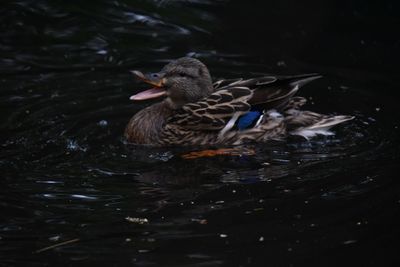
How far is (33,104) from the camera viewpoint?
29.6 feet

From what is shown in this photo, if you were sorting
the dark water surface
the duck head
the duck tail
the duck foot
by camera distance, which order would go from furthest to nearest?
the duck head → the duck tail → the duck foot → the dark water surface

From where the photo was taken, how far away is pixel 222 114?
27.5 ft

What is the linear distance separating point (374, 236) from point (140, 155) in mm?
2799

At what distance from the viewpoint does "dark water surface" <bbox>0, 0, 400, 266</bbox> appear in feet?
19.7

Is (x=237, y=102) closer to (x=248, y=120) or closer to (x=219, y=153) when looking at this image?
(x=248, y=120)

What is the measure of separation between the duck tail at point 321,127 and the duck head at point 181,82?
1066 mm

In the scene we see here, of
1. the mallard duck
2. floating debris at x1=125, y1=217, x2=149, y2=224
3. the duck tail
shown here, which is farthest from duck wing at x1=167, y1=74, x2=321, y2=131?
floating debris at x1=125, y1=217, x2=149, y2=224

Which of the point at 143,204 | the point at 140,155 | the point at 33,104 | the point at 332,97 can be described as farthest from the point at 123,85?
the point at 143,204

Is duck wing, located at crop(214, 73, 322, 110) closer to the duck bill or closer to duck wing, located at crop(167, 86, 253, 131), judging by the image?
duck wing, located at crop(167, 86, 253, 131)

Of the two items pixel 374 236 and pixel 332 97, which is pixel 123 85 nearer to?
pixel 332 97

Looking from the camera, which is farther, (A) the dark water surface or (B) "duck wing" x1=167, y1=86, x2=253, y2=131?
(B) "duck wing" x1=167, y1=86, x2=253, y2=131

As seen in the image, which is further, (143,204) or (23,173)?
(23,173)

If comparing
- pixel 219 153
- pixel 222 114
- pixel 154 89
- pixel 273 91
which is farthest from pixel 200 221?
pixel 154 89

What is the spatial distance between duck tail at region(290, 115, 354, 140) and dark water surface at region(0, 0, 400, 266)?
14cm
